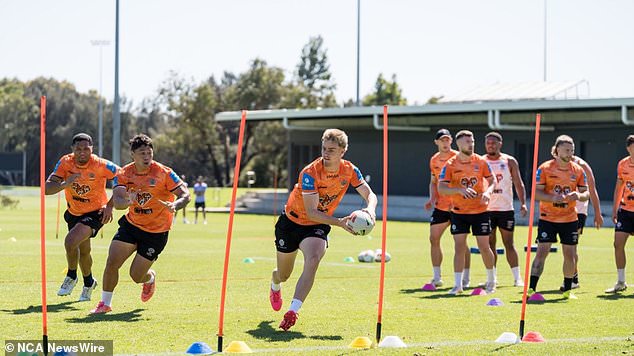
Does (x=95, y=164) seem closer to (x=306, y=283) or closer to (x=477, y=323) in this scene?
(x=306, y=283)

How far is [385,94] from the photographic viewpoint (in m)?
112

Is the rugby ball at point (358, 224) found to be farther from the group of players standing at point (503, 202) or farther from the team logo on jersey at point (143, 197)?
the group of players standing at point (503, 202)

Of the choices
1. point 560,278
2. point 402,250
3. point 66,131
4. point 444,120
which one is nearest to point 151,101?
point 66,131

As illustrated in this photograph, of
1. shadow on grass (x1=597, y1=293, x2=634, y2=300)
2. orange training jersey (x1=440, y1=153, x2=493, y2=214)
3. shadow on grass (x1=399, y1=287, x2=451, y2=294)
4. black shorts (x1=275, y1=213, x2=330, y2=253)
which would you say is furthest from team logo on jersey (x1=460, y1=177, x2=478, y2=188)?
black shorts (x1=275, y1=213, x2=330, y2=253)

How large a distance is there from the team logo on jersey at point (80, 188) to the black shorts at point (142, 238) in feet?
5.06

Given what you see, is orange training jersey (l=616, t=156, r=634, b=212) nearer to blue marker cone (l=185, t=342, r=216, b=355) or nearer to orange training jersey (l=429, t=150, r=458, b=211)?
orange training jersey (l=429, t=150, r=458, b=211)

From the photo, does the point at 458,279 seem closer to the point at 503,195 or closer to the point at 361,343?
the point at 503,195

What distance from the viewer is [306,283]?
35.9 feet

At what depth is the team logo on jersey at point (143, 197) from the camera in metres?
12.3

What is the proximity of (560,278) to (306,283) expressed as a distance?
820 centimetres

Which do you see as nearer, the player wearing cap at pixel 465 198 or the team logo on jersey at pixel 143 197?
the team logo on jersey at pixel 143 197

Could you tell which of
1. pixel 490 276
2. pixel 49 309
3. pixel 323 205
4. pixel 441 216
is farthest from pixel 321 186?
pixel 441 216

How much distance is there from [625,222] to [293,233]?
6396mm

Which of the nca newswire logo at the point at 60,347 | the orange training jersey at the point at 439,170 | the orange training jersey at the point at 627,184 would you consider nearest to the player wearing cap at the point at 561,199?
the orange training jersey at the point at 627,184
